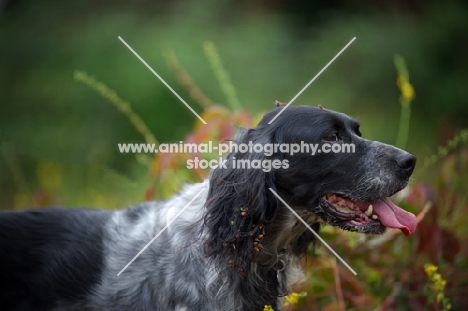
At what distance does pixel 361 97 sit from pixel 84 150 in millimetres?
2875

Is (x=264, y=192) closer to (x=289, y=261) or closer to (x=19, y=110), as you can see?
(x=289, y=261)

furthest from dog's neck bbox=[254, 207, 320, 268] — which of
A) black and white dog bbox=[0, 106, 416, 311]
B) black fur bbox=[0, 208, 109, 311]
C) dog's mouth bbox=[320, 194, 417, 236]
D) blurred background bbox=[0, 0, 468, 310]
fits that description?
blurred background bbox=[0, 0, 468, 310]

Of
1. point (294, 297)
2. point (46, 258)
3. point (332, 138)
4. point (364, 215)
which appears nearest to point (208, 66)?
point (46, 258)

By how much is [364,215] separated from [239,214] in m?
0.55

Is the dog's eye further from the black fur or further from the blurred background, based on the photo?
the blurred background

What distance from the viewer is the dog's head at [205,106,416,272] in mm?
3600

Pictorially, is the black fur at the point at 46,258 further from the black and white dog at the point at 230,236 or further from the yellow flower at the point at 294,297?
the yellow flower at the point at 294,297

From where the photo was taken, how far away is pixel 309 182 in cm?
363

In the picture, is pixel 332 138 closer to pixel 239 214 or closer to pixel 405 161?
pixel 405 161

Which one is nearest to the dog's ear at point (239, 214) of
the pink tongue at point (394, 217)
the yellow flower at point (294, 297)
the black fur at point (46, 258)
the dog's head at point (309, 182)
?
the dog's head at point (309, 182)

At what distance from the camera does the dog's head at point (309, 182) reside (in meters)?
3.60

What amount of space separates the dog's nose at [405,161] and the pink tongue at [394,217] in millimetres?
190

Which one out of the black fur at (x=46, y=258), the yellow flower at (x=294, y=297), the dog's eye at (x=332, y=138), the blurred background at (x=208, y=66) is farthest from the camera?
the blurred background at (x=208, y=66)

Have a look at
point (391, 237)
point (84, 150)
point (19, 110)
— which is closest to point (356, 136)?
point (391, 237)
